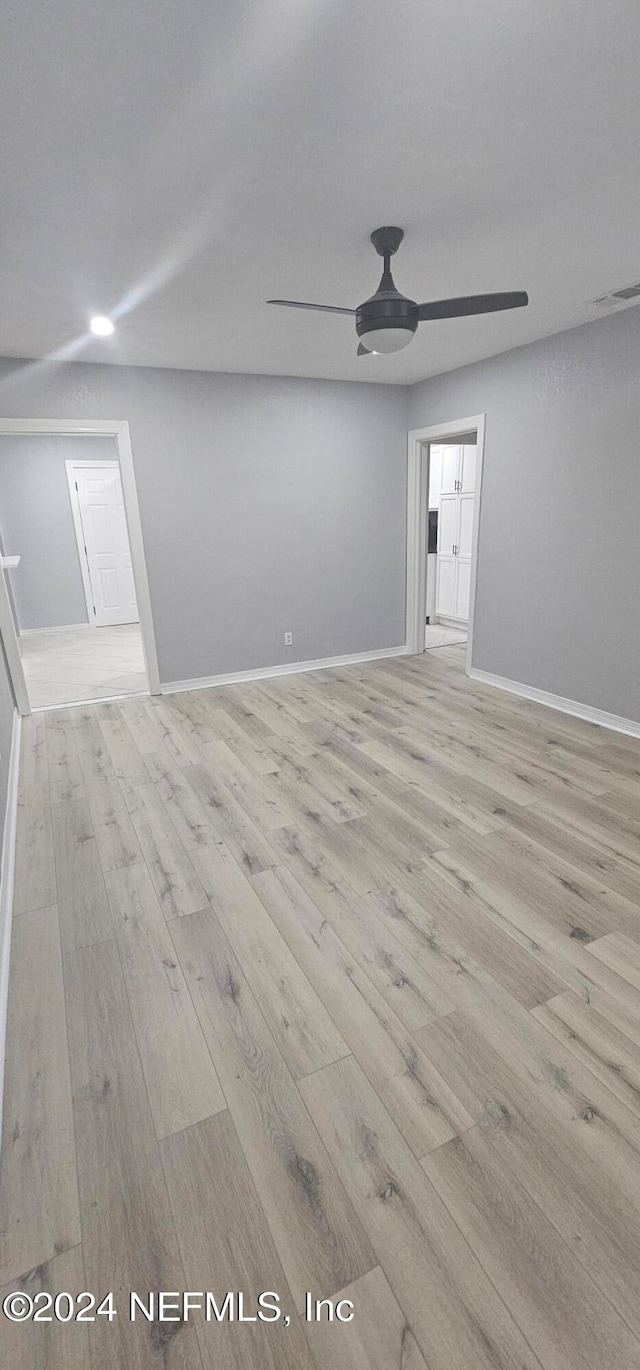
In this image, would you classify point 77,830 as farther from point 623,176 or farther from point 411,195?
point 623,176

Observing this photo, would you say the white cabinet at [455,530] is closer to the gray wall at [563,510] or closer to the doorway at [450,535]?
the doorway at [450,535]

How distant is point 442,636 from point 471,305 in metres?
4.81

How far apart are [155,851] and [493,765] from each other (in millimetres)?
1966

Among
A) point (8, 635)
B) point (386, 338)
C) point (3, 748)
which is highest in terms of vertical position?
point (386, 338)

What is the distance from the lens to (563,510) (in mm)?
3975

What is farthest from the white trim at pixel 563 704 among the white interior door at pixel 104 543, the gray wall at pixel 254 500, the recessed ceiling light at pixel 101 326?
the white interior door at pixel 104 543

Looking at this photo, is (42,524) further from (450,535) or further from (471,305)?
(471,305)

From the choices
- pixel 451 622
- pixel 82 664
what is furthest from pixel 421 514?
pixel 82 664

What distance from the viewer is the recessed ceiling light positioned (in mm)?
3186

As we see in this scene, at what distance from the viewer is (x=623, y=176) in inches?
78.5

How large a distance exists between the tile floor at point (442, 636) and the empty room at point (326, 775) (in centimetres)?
168

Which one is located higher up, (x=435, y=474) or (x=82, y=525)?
(x=435, y=474)

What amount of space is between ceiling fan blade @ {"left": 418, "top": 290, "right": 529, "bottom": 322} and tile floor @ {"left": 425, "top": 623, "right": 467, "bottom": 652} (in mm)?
4097

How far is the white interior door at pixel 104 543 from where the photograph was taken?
24.0 ft
